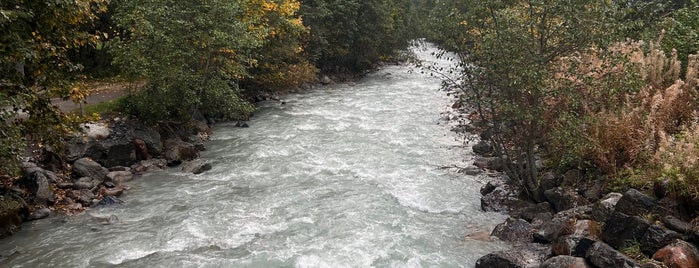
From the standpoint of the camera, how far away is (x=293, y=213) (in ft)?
39.0

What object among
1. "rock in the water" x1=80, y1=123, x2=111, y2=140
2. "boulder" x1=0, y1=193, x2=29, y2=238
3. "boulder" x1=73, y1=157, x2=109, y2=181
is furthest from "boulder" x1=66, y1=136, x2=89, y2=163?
"boulder" x1=0, y1=193, x2=29, y2=238

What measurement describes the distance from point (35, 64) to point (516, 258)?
8.95 m

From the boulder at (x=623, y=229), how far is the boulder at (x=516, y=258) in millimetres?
1106

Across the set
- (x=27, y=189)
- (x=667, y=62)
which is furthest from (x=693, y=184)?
(x=27, y=189)

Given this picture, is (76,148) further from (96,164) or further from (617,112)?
(617,112)

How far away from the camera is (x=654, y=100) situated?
11.1 meters

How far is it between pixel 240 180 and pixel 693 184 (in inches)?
434

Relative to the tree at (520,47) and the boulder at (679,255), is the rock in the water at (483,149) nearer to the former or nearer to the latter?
the tree at (520,47)

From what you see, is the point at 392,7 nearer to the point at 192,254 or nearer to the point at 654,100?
the point at 654,100

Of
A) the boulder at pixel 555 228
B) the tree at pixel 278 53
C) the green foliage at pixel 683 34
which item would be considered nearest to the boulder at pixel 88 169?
the tree at pixel 278 53

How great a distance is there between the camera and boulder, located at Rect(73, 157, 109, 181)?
45.8 ft

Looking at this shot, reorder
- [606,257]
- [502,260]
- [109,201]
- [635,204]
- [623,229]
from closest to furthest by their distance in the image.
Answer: [606,257] < [623,229] < [502,260] < [635,204] < [109,201]

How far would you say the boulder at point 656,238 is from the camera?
7.55 meters

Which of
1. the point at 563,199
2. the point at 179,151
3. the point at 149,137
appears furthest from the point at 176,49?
the point at 563,199
